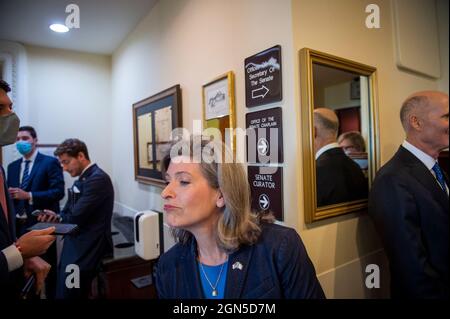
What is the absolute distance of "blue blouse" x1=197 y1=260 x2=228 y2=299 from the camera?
637 mm

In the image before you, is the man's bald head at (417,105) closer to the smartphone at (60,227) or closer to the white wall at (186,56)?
the white wall at (186,56)

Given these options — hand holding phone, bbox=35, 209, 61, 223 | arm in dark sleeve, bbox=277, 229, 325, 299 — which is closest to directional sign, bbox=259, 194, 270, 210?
arm in dark sleeve, bbox=277, 229, 325, 299

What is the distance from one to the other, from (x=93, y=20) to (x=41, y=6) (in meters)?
0.12

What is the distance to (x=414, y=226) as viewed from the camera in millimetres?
471

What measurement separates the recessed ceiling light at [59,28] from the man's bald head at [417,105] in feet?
2.86

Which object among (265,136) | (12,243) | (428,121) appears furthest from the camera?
(265,136)

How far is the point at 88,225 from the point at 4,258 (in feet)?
0.59

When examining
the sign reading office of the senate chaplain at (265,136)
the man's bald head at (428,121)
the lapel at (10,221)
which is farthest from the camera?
the sign reading office of the senate chaplain at (265,136)

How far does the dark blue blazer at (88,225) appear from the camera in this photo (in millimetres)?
641

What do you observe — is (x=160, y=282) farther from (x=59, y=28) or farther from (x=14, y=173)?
(x=59, y=28)

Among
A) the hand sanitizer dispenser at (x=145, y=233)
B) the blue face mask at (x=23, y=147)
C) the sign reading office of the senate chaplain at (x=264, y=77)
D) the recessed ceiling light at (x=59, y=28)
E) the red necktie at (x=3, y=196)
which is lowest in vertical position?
the hand sanitizer dispenser at (x=145, y=233)

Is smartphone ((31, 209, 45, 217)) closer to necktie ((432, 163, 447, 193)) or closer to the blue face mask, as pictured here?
the blue face mask

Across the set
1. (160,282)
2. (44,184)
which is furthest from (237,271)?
(44,184)

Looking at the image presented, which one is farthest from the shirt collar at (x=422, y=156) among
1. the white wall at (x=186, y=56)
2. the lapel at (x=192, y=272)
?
the lapel at (x=192, y=272)
